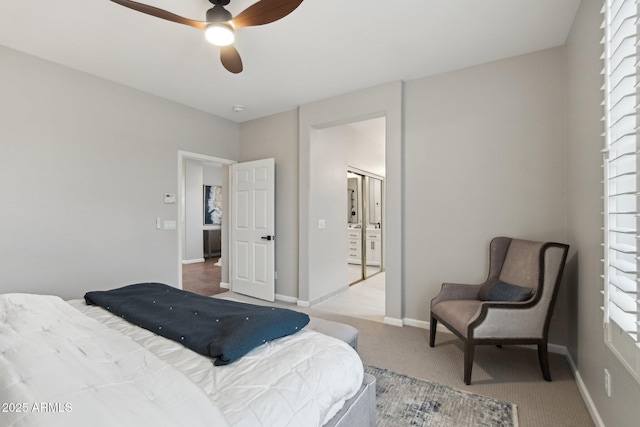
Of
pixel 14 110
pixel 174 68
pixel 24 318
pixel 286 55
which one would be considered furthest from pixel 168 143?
pixel 24 318

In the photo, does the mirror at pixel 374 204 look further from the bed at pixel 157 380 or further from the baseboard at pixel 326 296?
the bed at pixel 157 380

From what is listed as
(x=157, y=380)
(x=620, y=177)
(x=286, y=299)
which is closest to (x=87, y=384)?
(x=157, y=380)

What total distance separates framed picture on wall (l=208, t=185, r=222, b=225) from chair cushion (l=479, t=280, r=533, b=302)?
22.2ft

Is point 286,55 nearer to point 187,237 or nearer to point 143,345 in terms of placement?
point 143,345

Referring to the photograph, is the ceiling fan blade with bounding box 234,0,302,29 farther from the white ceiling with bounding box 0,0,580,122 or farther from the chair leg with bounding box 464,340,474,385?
the chair leg with bounding box 464,340,474,385

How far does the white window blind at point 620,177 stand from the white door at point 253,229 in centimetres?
336

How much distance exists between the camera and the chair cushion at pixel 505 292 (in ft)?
7.29

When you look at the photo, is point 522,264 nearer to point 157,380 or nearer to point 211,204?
point 157,380

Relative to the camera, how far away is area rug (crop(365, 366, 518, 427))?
1.72 metres

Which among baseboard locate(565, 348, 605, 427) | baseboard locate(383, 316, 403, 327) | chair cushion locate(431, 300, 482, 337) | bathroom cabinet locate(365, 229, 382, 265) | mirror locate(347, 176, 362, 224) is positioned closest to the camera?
baseboard locate(565, 348, 605, 427)

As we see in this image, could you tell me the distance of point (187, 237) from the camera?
7.16 metres

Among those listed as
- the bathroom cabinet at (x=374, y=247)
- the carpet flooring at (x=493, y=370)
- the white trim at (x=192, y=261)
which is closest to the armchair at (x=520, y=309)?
the carpet flooring at (x=493, y=370)

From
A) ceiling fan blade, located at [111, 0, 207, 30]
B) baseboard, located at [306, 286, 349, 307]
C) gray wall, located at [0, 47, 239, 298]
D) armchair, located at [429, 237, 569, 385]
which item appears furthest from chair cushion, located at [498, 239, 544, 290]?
gray wall, located at [0, 47, 239, 298]

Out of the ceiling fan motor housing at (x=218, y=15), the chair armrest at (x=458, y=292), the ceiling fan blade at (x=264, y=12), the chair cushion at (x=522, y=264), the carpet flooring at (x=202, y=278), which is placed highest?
the ceiling fan motor housing at (x=218, y=15)
